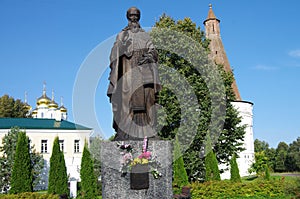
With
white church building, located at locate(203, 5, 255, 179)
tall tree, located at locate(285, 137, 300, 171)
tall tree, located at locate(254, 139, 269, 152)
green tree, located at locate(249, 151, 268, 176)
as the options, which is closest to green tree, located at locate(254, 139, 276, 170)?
tall tree, located at locate(254, 139, 269, 152)

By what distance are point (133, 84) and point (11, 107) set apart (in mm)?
40399

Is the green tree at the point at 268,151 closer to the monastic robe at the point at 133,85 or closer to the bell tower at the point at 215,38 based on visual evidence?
the bell tower at the point at 215,38

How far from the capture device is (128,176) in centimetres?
624

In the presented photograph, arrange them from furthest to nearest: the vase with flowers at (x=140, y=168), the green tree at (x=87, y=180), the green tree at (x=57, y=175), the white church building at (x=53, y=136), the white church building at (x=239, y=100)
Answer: the white church building at (x=239, y=100) < the white church building at (x=53, y=136) < the green tree at (x=57, y=175) < the green tree at (x=87, y=180) < the vase with flowers at (x=140, y=168)

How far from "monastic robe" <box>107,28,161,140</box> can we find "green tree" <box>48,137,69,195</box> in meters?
11.6

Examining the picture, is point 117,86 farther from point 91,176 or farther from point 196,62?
point 196,62

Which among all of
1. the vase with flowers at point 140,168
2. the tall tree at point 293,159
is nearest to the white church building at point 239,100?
the tall tree at point 293,159

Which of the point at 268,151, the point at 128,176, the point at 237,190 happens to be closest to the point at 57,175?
the point at 237,190

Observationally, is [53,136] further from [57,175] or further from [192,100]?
[192,100]

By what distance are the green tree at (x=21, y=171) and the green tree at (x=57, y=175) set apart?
128 cm

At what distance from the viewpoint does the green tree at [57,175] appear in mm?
17453

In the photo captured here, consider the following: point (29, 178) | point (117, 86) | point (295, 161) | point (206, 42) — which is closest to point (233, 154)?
point (206, 42)

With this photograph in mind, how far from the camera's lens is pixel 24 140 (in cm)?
1678

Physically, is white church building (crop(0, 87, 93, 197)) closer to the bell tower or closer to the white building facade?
the white building facade
